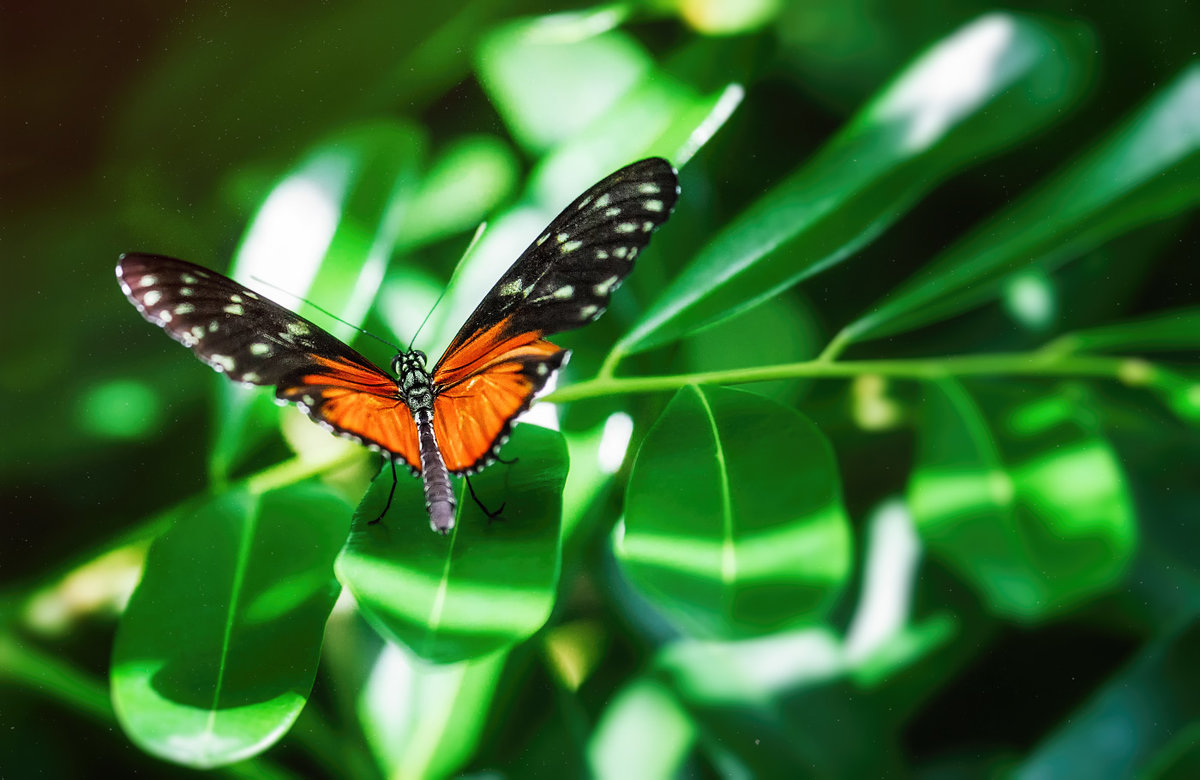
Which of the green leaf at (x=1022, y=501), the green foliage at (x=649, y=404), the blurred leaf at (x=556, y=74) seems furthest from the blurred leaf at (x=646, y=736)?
the blurred leaf at (x=556, y=74)

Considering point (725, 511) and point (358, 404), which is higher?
point (358, 404)

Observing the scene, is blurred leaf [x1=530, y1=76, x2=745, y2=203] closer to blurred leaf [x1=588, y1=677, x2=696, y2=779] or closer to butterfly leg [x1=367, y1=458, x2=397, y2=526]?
butterfly leg [x1=367, y1=458, x2=397, y2=526]

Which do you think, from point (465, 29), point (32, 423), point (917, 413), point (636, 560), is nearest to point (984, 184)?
point (917, 413)

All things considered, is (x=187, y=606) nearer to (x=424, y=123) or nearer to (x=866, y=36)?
(x=424, y=123)

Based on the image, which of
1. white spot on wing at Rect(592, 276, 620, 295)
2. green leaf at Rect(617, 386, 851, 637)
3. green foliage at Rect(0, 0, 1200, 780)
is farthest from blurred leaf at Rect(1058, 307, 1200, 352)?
white spot on wing at Rect(592, 276, 620, 295)

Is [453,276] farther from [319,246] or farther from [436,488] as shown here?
[436,488]

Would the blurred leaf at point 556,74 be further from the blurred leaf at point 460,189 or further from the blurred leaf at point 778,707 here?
the blurred leaf at point 778,707

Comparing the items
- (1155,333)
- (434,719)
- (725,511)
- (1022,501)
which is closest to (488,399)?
(725,511)
